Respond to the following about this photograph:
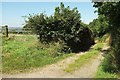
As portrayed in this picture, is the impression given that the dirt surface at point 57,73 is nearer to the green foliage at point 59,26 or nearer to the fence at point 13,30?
→ the green foliage at point 59,26

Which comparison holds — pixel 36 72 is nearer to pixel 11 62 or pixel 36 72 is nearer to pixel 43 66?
pixel 43 66

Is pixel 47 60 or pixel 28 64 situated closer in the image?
pixel 28 64

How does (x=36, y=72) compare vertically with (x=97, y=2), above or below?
below

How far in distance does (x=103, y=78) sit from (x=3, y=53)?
27.4ft

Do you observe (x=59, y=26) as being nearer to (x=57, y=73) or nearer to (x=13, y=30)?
(x=13, y=30)

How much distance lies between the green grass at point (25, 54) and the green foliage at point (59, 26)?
3.65 ft

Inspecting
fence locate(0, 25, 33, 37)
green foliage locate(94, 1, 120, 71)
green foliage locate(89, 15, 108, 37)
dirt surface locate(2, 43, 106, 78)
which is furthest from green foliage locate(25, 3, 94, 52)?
dirt surface locate(2, 43, 106, 78)

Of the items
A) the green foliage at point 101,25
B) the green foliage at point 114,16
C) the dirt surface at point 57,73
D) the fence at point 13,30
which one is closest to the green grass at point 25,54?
the fence at point 13,30

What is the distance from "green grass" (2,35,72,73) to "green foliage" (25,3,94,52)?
1111 mm

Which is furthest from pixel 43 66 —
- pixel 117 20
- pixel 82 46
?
pixel 82 46

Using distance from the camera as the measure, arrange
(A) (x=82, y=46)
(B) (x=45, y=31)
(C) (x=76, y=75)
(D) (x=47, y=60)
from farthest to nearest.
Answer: (A) (x=82, y=46), (B) (x=45, y=31), (D) (x=47, y=60), (C) (x=76, y=75)

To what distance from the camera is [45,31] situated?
20969 mm

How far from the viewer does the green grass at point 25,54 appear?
14.3 meters

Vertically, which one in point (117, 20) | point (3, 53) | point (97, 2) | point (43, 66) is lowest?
point (43, 66)
